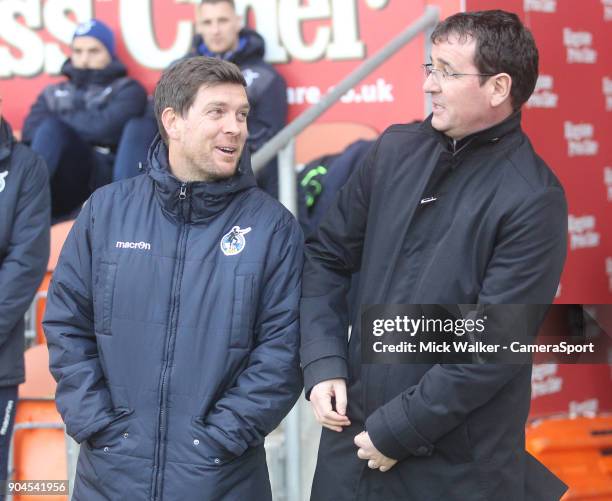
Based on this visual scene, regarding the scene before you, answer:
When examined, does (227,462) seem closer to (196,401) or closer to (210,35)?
(196,401)

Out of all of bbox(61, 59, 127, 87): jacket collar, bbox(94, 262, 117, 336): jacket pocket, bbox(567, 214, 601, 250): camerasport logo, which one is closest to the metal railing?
bbox(567, 214, 601, 250): camerasport logo

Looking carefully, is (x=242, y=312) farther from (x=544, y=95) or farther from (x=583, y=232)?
(x=583, y=232)

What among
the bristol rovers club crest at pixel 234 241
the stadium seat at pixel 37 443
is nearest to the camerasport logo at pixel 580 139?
the bristol rovers club crest at pixel 234 241

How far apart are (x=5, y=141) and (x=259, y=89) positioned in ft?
6.21

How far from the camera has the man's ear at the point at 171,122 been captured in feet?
8.89

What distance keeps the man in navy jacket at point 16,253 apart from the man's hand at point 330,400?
149cm

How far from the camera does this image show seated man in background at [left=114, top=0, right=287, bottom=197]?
5340 millimetres

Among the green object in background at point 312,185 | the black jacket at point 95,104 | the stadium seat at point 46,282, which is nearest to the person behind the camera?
the green object in background at point 312,185

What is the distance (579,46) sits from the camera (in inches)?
168

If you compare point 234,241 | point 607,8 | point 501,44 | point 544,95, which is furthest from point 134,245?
point 607,8

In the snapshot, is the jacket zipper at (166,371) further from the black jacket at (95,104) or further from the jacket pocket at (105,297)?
the black jacket at (95,104)

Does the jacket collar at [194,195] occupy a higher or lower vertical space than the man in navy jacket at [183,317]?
higher

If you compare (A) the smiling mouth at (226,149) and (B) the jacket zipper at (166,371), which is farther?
(A) the smiling mouth at (226,149)

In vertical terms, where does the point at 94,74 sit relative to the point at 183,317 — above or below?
above
